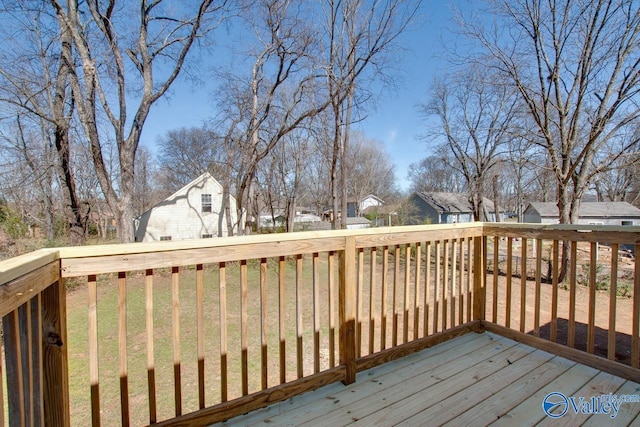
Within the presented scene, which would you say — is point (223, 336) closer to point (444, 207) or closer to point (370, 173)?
point (444, 207)

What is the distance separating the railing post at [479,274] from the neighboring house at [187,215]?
551 inches

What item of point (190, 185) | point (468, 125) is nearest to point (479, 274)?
point (468, 125)

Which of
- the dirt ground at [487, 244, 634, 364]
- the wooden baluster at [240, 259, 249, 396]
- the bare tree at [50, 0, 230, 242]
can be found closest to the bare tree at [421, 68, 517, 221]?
the dirt ground at [487, 244, 634, 364]

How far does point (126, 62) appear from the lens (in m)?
8.20

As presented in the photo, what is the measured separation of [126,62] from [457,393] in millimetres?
10157

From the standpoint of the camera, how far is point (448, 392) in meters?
1.86

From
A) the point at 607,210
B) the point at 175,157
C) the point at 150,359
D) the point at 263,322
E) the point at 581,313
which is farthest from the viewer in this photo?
the point at 175,157

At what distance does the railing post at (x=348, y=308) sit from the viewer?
1.95m

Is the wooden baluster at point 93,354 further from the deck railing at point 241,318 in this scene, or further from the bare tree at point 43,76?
the bare tree at point 43,76

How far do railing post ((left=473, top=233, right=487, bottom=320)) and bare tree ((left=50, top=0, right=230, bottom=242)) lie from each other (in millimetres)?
8438

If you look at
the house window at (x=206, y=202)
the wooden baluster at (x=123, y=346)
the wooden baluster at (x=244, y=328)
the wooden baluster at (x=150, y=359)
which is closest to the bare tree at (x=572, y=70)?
the wooden baluster at (x=244, y=328)

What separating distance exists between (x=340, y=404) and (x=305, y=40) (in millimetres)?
8666

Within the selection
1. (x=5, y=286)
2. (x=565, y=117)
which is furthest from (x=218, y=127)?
(x=5, y=286)

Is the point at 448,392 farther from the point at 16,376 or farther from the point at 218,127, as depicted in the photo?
the point at 218,127
